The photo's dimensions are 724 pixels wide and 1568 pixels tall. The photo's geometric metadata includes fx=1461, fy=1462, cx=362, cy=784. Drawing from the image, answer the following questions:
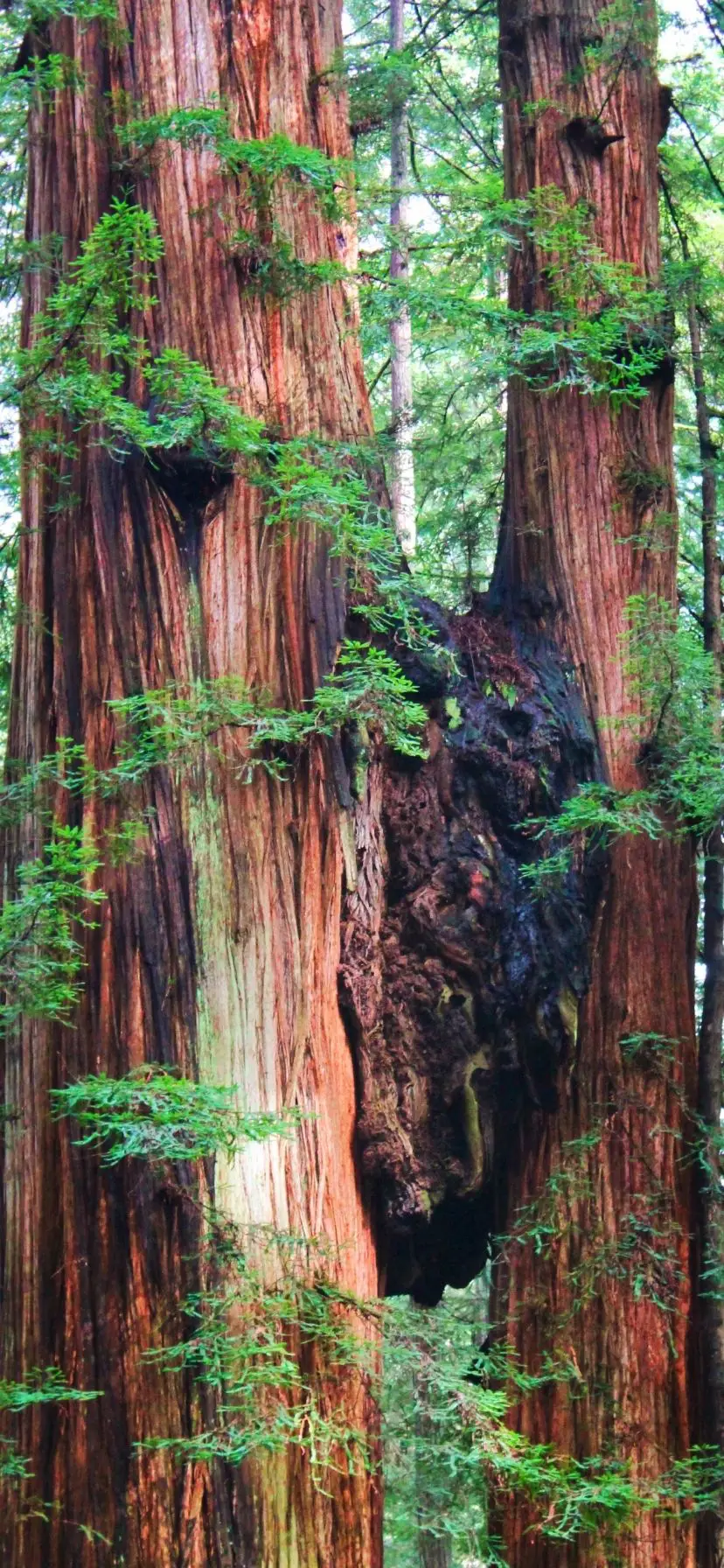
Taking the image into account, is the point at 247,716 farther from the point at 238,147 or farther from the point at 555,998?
the point at 238,147

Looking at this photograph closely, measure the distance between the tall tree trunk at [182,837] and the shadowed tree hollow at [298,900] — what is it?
0.01 m

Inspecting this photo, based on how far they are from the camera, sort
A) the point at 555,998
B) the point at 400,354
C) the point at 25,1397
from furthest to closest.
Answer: the point at 400,354 → the point at 555,998 → the point at 25,1397

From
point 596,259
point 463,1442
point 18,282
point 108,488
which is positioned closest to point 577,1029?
point 463,1442

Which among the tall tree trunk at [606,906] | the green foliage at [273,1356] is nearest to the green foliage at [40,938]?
the green foliage at [273,1356]

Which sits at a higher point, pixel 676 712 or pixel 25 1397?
pixel 676 712

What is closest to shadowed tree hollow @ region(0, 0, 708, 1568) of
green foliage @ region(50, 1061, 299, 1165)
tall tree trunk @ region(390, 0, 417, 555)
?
green foliage @ region(50, 1061, 299, 1165)

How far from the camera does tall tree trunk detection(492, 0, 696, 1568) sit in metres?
4.98

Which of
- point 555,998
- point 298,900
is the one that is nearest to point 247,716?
point 298,900

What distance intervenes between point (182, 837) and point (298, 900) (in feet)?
1.45

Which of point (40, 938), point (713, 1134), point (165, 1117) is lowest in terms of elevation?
point (713, 1134)

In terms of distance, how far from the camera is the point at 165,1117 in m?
3.82

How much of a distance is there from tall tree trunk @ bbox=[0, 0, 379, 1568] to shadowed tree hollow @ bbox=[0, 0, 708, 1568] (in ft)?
0.04

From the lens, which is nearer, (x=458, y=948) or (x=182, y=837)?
(x=182, y=837)

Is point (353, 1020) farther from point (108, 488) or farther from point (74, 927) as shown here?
point (108, 488)
